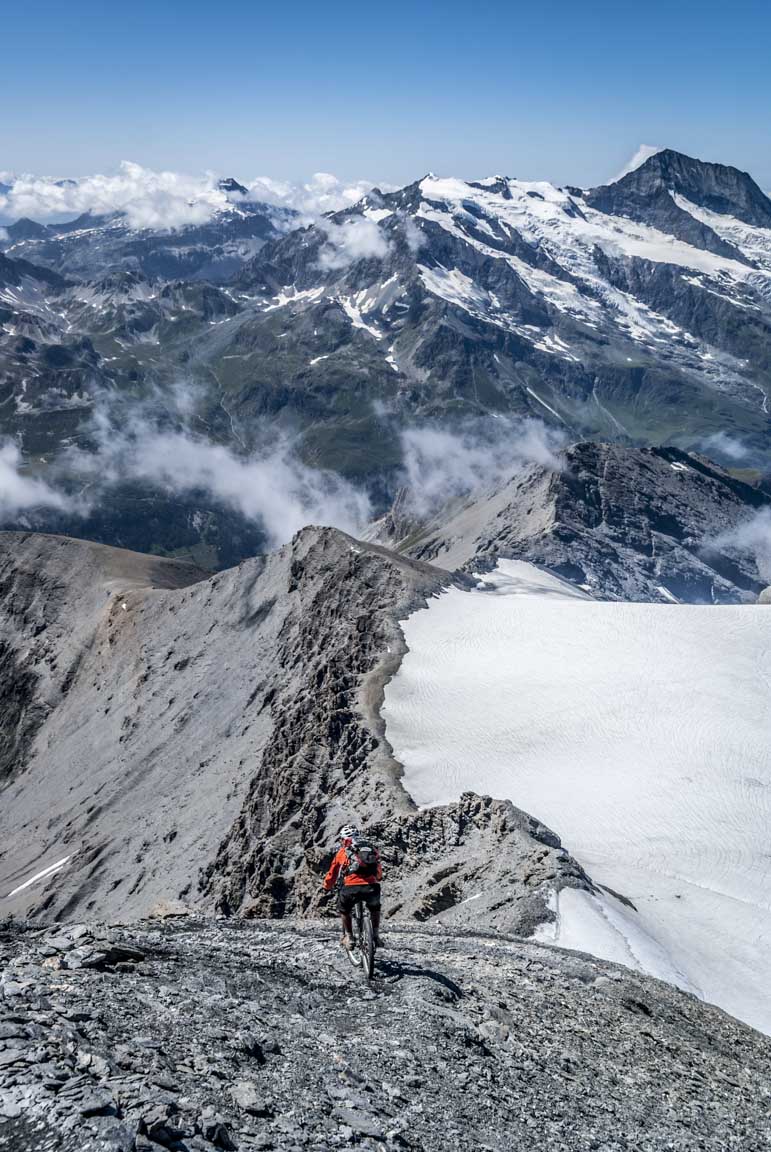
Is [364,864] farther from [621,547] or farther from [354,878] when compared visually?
[621,547]

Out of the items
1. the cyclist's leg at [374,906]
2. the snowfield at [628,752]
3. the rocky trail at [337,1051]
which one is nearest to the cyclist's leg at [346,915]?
the rocky trail at [337,1051]

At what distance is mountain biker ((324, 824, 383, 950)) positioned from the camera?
73.0ft

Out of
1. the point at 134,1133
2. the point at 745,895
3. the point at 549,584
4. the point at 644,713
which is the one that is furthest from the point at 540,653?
the point at 134,1133

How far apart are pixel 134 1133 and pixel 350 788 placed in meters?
46.1

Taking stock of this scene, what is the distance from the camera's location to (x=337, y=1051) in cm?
1708

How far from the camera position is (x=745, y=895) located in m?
44.5

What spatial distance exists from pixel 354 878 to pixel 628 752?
40.6 metres

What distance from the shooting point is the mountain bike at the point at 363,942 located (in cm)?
2141

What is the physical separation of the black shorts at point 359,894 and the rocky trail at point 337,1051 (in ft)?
4.71

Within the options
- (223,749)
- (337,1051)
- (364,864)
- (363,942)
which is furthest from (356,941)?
(223,749)

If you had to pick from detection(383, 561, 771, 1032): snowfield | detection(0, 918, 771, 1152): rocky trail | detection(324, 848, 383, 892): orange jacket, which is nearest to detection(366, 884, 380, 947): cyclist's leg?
detection(324, 848, 383, 892): orange jacket

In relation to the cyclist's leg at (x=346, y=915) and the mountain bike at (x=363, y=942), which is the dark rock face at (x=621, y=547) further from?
the mountain bike at (x=363, y=942)

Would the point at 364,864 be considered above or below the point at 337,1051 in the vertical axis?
above

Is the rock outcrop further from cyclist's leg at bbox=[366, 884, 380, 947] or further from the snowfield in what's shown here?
cyclist's leg at bbox=[366, 884, 380, 947]
